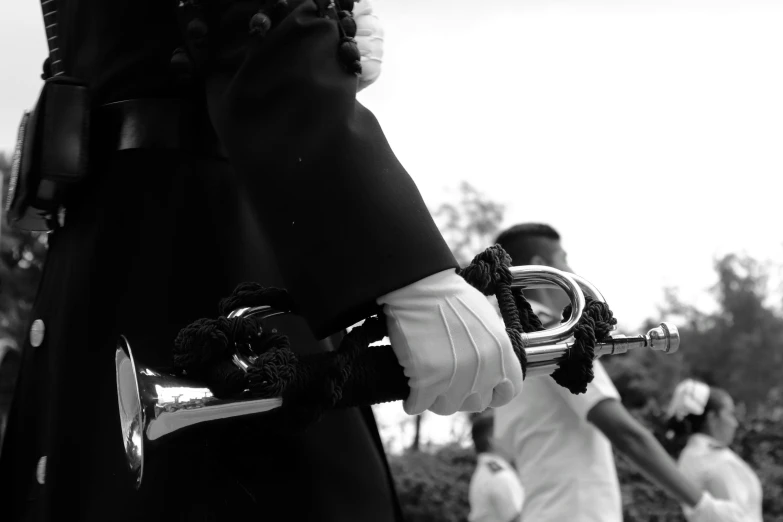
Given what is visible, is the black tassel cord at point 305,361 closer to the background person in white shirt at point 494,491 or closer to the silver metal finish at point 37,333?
the silver metal finish at point 37,333

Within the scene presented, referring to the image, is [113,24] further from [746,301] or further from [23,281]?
[746,301]

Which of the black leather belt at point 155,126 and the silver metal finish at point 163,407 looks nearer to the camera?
the silver metal finish at point 163,407

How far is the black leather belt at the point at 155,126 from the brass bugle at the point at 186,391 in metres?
0.30

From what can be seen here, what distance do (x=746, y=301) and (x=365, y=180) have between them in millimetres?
31940

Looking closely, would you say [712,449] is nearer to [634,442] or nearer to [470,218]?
[634,442]

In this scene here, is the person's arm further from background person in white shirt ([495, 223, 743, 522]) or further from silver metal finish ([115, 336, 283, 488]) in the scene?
silver metal finish ([115, 336, 283, 488])

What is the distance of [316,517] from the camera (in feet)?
3.90

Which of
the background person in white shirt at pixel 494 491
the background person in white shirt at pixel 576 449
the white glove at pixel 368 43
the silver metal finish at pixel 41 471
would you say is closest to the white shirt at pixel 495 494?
the background person in white shirt at pixel 494 491

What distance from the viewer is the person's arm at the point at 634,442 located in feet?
11.7

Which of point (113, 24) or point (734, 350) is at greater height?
point (113, 24)

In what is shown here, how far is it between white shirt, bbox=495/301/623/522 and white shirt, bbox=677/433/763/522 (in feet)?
5.33

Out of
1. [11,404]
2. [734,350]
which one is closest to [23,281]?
[11,404]

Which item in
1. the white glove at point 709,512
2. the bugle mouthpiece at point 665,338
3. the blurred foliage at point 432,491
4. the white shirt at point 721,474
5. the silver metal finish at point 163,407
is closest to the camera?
the silver metal finish at point 163,407

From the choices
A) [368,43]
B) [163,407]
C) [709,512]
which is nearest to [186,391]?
[163,407]
